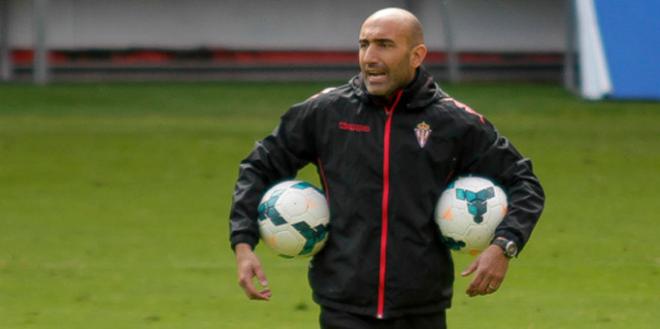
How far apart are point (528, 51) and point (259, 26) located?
599 cm

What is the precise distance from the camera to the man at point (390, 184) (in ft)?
18.3

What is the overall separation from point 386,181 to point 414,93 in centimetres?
33

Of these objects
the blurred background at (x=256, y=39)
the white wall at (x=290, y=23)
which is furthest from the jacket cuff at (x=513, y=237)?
the white wall at (x=290, y=23)

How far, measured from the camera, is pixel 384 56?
554 centimetres

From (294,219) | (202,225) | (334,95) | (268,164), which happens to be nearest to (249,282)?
(294,219)

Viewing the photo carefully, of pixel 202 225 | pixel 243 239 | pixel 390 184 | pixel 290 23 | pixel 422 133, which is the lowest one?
pixel 290 23

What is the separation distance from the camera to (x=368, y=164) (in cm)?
560

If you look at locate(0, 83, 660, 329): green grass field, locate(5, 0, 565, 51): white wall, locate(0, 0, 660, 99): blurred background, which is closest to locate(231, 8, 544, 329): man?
locate(0, 83, 660, 329): green grass field

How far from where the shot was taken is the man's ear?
560cm

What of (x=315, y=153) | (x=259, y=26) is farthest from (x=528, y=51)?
(x=315, y=153)

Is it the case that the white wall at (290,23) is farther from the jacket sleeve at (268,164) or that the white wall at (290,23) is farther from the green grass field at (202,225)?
the jacket sleeve at (268,164)

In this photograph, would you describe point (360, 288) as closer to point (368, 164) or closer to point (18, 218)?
point (368, 164)

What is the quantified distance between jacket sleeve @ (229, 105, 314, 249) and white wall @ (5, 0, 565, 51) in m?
29.0

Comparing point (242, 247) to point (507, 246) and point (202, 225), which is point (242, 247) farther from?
point (202, 225)
